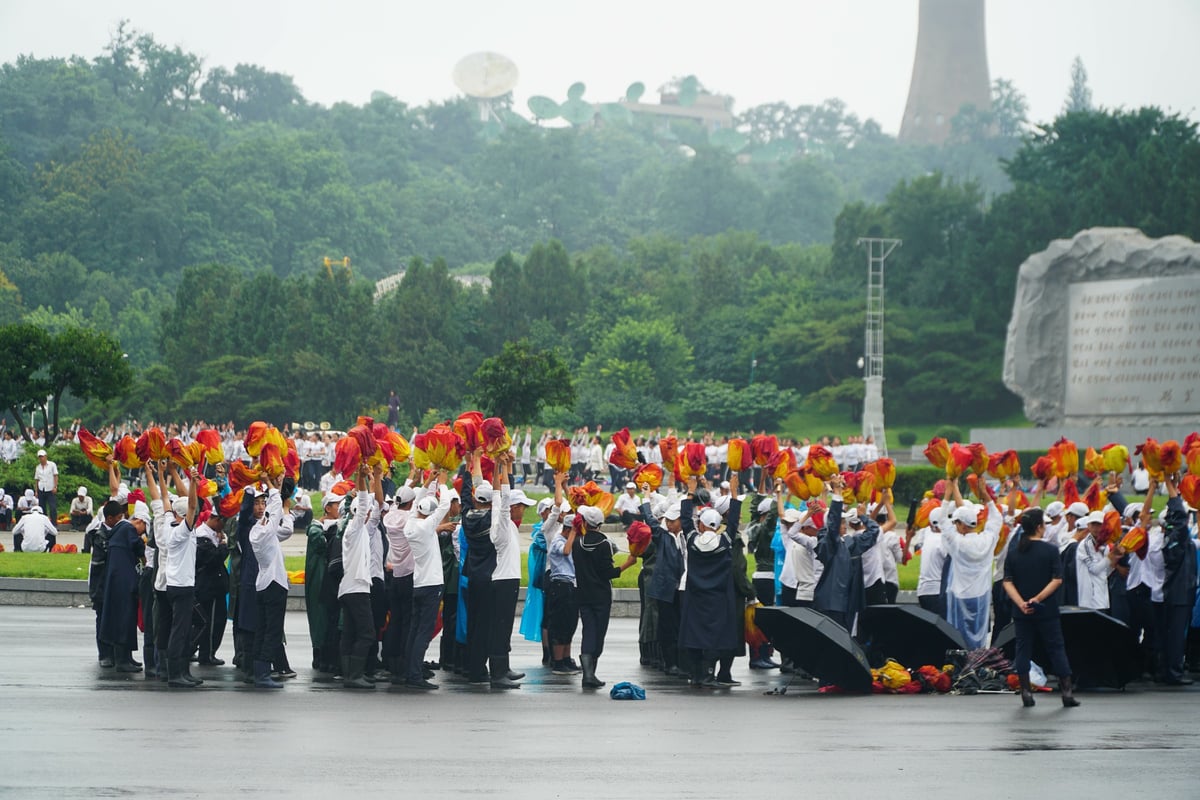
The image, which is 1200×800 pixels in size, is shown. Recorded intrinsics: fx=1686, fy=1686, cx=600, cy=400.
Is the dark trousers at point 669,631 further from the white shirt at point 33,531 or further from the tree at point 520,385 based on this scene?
the tree at point 520,385

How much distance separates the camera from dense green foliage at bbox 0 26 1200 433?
219ft

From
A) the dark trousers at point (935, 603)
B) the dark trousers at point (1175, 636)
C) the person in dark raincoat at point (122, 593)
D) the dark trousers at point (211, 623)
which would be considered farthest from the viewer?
the dark trousers at point (935, 603)

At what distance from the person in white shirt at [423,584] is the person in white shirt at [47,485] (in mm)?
18600

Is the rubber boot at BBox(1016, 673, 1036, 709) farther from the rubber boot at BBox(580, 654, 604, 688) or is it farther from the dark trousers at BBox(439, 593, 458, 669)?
the dark trousers at BBox(439, 593, 458, 669)

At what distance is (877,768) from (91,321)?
74570 millimetres

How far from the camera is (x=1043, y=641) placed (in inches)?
535

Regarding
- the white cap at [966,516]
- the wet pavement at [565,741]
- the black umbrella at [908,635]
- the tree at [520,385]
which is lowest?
the wet pavement at [565,741]

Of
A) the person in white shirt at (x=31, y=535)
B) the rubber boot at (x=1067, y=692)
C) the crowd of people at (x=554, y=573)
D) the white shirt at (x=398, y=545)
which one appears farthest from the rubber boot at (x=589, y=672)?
the person in white shirt at (x=31, y=535)

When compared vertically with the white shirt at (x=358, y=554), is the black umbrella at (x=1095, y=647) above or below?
below

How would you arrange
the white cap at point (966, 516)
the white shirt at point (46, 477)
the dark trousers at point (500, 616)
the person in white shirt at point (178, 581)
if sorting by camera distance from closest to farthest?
the person in white shirt at point (178, 581) < the dark trousers at point (500, 616) < the white cap at point (966, 516) < the white shirt at point (46, 477)

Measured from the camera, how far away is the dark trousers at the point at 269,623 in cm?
1432

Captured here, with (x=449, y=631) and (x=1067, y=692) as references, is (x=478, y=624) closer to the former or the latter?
(x=449, y=631)

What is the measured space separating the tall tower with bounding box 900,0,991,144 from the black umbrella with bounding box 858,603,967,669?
178 m

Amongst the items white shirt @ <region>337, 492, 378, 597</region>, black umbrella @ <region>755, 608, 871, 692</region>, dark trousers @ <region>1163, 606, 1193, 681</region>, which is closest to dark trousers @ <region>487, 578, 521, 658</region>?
white shirt @ <region>337, 492, 378, 597</region>
